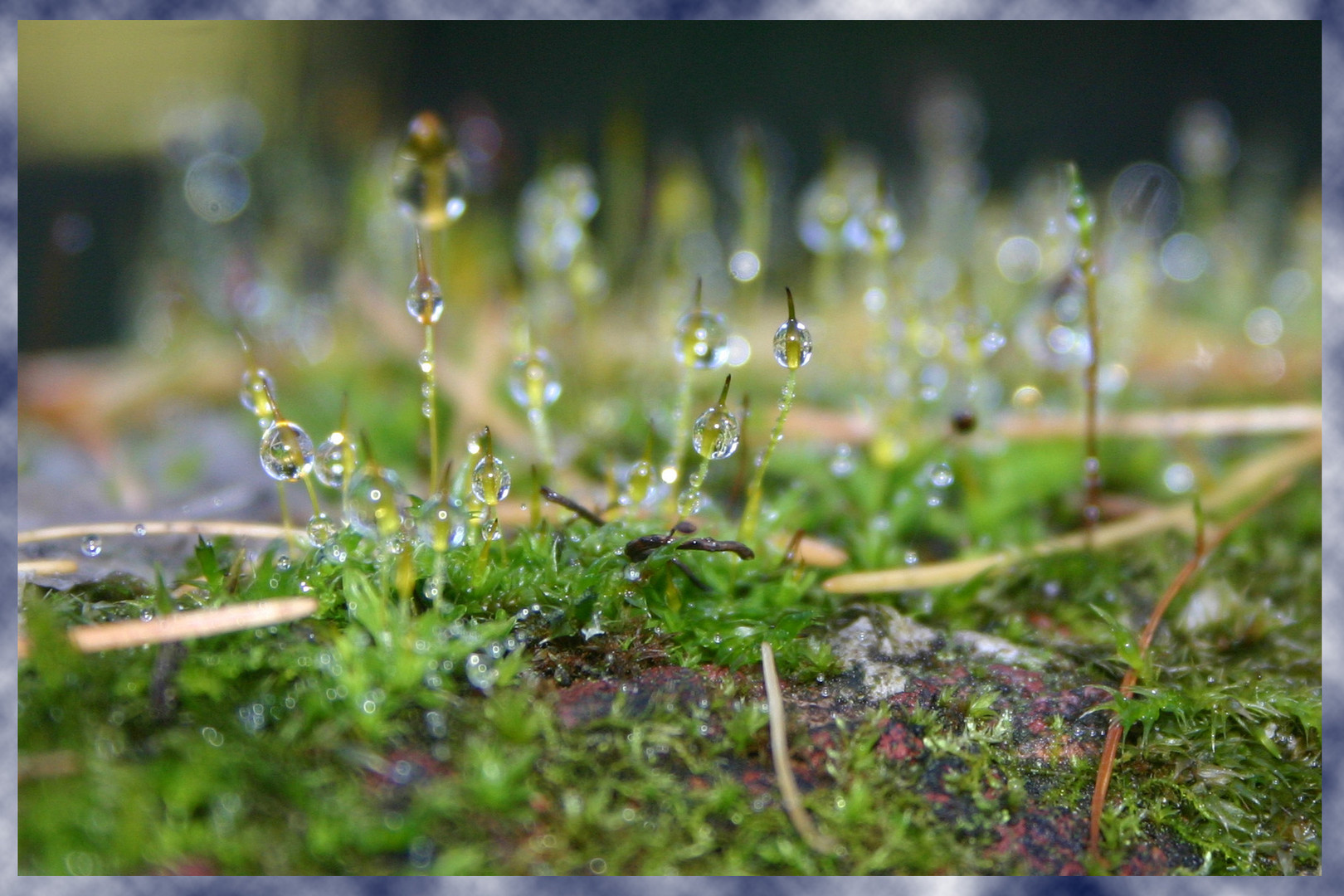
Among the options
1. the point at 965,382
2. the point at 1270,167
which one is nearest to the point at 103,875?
the point at 965,382

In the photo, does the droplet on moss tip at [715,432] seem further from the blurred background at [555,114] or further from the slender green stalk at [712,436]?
the blurred background at [555,114]

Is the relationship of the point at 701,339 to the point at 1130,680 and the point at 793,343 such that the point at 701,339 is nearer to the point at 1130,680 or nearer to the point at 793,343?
the point at 793,343

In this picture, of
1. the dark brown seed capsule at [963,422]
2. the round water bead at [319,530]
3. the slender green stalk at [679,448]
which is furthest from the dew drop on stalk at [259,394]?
the dark brown seed capsule at [963,422]

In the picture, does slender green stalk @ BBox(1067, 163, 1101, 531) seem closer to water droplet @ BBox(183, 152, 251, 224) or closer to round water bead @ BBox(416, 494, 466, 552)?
round water bead @ BBox(416, 494, 466, 552)

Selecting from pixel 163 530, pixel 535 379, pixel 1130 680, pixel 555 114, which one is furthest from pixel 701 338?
pixel 555 114

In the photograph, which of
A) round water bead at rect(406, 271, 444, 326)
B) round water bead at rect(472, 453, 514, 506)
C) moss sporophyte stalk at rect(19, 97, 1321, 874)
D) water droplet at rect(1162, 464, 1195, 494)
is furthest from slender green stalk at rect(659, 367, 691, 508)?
water droplet at rect(1162, 464, 1195, 494)

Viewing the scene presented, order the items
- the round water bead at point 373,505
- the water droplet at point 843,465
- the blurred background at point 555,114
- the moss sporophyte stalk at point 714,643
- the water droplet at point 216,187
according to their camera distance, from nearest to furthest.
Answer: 1. the moss sporophyte stalk at point 714,643
2. the round water bead at point 373,505
3. the water droplet at point 843,465
4. the water droplet at point 216,187
5. the blurred background at point 555,114
